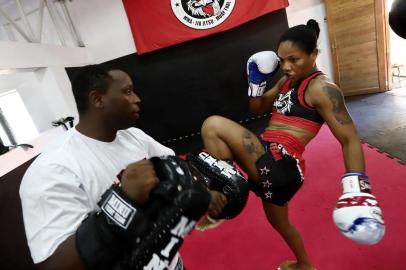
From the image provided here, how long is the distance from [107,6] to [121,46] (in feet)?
2.09

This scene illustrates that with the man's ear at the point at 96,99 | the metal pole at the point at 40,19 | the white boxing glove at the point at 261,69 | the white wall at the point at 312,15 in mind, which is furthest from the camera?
the white wall at the point at 312,15

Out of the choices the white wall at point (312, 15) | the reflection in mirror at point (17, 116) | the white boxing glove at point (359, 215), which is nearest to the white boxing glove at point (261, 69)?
the white boxing glove at point (359, 215)

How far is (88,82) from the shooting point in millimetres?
962

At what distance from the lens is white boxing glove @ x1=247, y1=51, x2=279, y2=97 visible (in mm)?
1743

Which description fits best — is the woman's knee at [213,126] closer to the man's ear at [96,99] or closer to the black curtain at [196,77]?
the man's ear at [96,99]

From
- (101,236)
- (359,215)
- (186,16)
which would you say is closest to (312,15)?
(186,16)

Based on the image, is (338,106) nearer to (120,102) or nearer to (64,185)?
(120,102)

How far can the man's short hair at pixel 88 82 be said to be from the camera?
3.15ft

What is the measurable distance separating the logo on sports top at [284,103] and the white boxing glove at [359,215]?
53cm

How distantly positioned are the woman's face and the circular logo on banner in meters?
2.43

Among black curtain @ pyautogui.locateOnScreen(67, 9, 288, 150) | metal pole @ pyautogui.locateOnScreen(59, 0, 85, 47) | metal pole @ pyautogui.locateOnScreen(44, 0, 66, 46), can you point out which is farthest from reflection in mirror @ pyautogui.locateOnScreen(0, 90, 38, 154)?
black curtain @ pyautogui.locateOnScreen(67, 9, 288, 150)

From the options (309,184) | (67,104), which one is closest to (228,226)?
(309,184)

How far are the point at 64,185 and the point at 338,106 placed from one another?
1.22 meters

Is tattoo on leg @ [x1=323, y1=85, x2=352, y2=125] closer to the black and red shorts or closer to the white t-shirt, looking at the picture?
the black and red shorts
